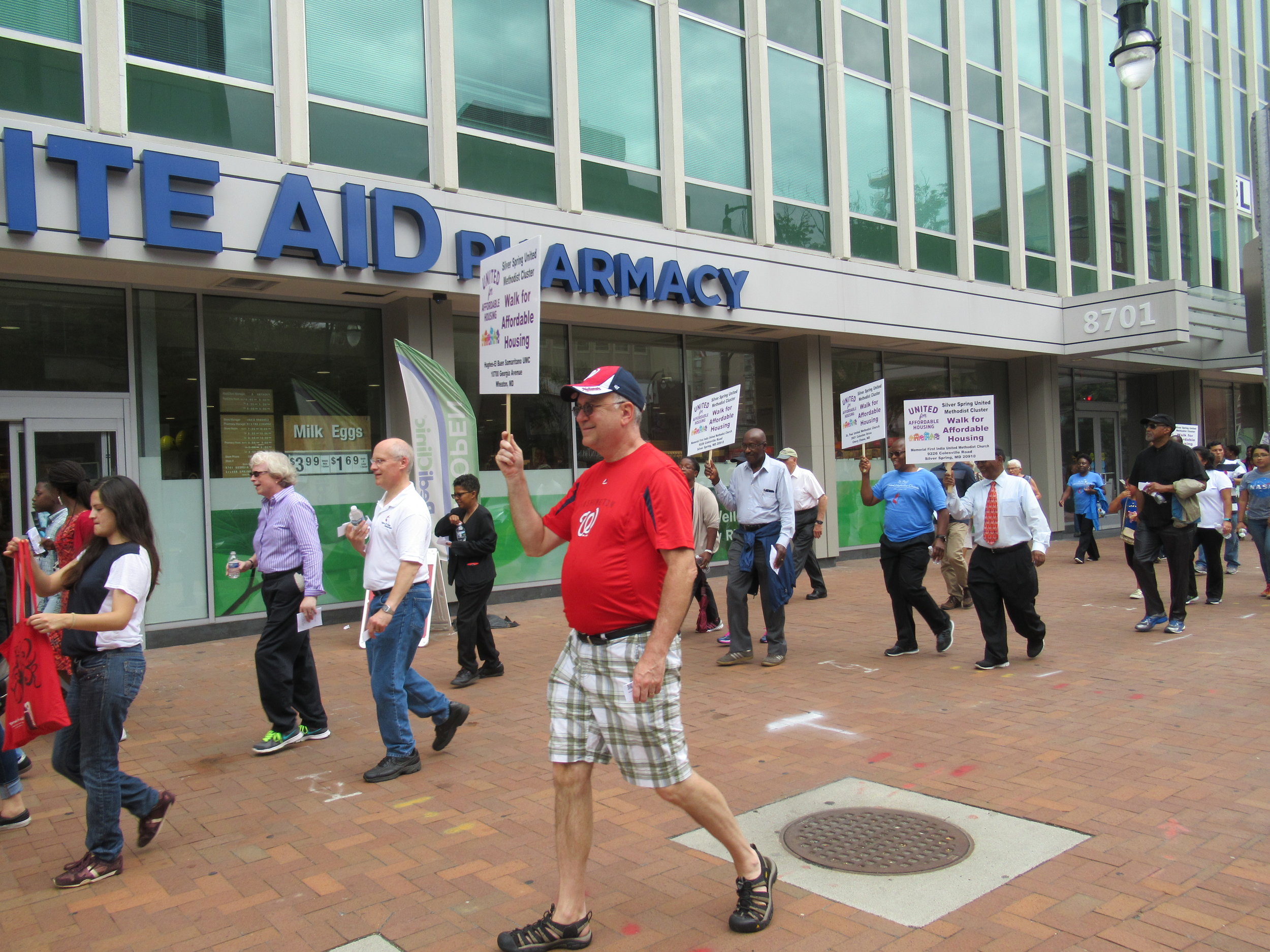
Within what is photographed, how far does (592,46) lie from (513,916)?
38.5 feet

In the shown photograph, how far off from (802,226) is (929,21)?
220 inches

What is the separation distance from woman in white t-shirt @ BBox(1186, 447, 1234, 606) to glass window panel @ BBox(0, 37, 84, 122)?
→ 12028 millimetres

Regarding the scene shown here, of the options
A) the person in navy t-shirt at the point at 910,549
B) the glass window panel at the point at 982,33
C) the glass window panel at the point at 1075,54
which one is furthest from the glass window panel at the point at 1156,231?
the person in navy t-shirt at the point at 910,549

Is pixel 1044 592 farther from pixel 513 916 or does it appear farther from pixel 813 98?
pixel 513 916

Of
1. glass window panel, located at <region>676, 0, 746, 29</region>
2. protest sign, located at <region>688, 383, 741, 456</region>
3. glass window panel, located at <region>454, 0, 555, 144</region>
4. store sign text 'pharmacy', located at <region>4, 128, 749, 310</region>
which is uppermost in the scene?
glass window panel, located at <region>676, 0, 746, 29</region>

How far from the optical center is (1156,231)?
72.6 feet

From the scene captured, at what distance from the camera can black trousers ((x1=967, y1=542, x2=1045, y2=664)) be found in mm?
7738

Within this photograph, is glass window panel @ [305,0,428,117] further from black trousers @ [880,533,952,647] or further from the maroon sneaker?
the maroon sneaker

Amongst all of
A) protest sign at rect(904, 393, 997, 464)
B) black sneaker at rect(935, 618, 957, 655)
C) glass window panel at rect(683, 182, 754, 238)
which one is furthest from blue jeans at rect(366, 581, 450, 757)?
glass window panel at rect(683, 182, 754, 238)

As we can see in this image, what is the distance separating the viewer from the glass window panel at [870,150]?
16.0m

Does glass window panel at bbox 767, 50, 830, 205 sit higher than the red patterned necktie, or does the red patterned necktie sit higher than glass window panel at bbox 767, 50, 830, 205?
glass window panel at bbox 767, 50, 830, 205

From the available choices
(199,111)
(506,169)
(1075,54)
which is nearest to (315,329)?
(199,111)

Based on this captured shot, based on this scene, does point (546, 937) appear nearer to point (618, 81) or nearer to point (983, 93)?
point (618, 81)

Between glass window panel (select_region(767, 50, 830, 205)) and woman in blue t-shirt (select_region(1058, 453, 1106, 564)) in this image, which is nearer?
glass window panel (select_region(767, 50, 830, 205))
